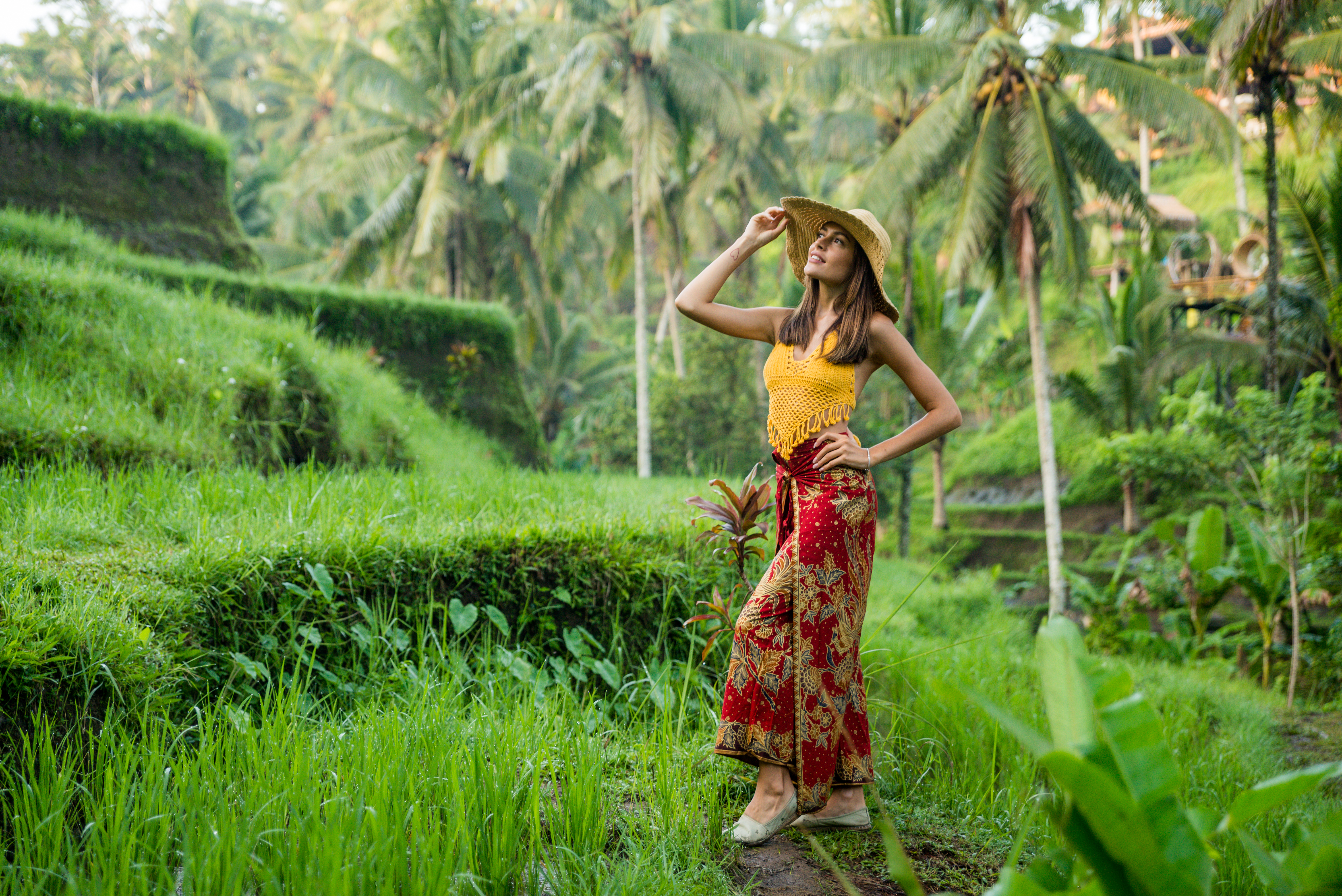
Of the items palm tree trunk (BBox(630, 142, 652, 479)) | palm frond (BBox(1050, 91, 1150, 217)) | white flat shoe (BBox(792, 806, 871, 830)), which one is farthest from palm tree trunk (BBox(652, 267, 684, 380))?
white flat shoe (BBox(792, 806, 871, 830))

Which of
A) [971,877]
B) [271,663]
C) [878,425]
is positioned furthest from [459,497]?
[878,425]

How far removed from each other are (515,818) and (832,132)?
1803cm

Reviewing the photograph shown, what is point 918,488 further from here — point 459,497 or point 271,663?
point 271,663

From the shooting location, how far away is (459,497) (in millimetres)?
5332

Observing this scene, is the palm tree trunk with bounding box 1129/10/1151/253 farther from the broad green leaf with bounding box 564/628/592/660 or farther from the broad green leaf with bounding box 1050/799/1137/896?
the broad green leaf with bounding box 1050/799/1137/896

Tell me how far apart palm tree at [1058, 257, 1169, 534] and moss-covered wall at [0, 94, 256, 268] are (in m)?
15.5

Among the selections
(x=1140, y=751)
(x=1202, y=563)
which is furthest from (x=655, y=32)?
(x=1140, y=751)

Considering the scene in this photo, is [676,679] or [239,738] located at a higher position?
[239,738]

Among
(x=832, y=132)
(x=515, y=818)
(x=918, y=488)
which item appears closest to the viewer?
(x=515, y=818)

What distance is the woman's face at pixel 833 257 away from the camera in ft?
10.2

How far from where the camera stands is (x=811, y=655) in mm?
2941

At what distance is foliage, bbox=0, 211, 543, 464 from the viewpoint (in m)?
8.72

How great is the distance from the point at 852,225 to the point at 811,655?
1.49 m

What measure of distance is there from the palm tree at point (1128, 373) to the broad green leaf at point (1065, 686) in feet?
58.0
